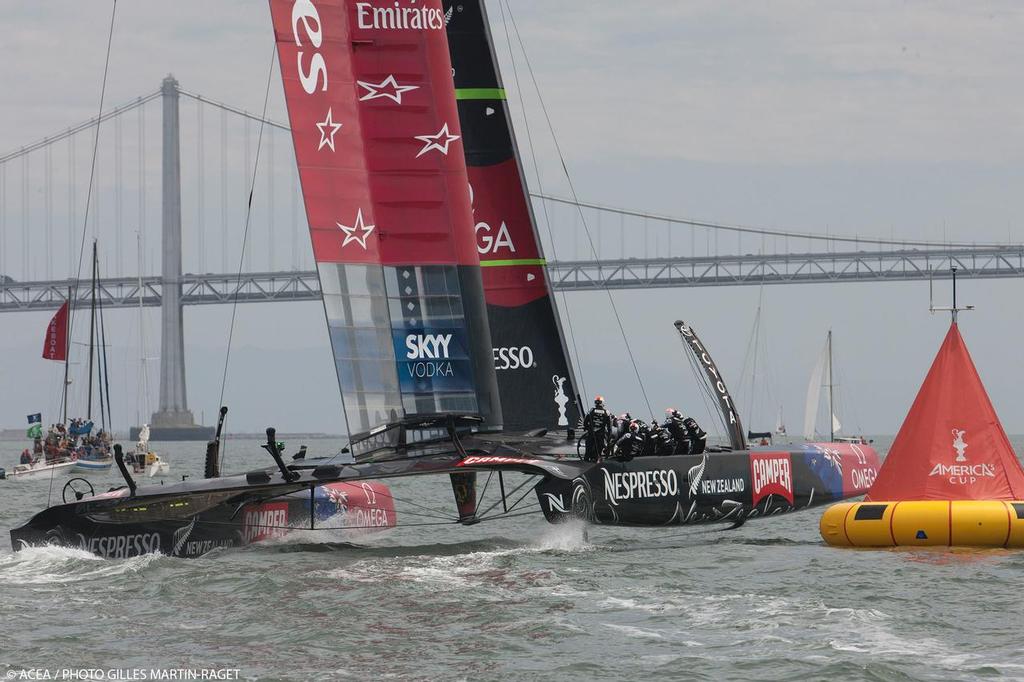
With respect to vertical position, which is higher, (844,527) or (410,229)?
(410,229)

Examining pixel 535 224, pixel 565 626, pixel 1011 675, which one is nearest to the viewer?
pixel 1011 675

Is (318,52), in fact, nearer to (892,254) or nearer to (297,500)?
(297,500)

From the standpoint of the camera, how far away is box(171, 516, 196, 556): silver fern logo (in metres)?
7.41

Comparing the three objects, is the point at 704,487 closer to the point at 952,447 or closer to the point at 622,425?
the point at 622,425

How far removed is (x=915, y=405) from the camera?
8.20 m

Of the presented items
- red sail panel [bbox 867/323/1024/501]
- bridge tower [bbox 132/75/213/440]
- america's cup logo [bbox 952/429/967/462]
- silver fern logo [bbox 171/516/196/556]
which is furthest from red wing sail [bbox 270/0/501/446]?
bridge tower [bbox 132/75/213/440]

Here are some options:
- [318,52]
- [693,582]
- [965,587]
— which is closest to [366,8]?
[318,52]

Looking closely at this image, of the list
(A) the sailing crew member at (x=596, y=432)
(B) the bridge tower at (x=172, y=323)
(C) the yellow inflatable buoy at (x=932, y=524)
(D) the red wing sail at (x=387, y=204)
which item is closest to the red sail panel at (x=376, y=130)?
(D) the red wing sail at (x=387, y=204)

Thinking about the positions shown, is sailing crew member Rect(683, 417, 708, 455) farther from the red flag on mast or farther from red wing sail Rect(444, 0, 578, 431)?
the red flag on mast

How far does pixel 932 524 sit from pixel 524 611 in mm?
2671

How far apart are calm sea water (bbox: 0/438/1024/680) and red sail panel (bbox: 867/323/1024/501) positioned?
1.35ft

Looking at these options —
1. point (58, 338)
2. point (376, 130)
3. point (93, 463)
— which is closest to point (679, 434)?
point (376, 130)

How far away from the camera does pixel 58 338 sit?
23.5 meters

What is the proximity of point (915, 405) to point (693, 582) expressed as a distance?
2228mm
